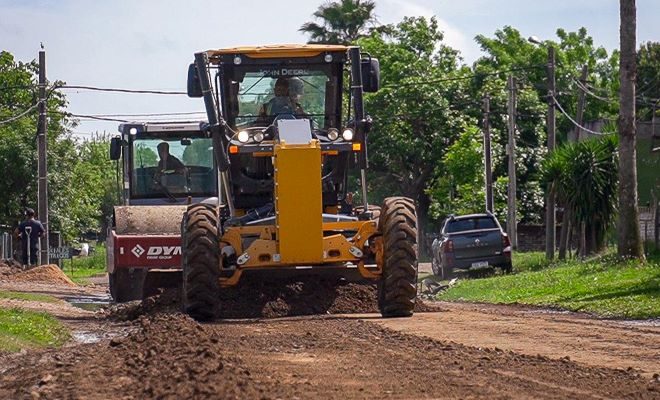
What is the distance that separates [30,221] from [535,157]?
97.7ft

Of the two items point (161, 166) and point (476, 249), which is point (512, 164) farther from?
point (161, 166)

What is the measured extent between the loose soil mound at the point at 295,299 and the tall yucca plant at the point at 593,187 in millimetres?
16812

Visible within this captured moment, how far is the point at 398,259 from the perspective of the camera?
15961 mm

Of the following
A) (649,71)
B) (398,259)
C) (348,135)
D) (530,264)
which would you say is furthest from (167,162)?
(649,71)

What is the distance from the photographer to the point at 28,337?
14836mm

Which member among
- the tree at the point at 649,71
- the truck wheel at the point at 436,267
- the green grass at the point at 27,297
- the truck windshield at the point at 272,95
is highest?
the tree at the point at 649,71

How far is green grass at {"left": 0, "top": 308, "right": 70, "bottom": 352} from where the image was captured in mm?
14109

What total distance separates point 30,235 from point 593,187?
14.9 m

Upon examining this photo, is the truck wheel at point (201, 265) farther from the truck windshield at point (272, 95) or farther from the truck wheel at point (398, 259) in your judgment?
the truck wheel at point (398, 259)

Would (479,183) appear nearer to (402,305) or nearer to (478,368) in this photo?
(402,305)

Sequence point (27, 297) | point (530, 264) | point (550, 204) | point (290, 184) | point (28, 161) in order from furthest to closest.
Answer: point (28, 161) → point (550, 204) → point (530, 264) → point (27, 297) → point (290, 184)

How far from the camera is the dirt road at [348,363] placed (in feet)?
28.7

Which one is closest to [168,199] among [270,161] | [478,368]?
[270,161]

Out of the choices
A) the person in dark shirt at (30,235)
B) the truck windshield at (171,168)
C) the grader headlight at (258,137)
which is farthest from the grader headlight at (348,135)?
the person in dark shirt at (30,235)
